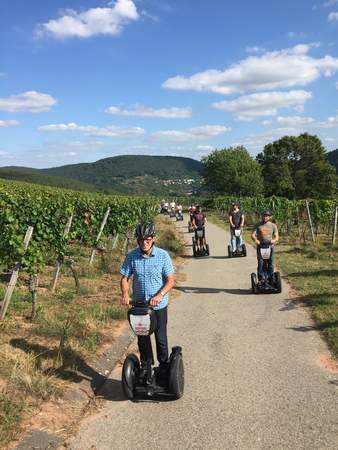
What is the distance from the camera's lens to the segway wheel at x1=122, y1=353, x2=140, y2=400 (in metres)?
4.74

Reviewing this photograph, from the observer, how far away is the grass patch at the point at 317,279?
724cm

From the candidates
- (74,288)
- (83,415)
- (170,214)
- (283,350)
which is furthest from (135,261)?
(170,214)

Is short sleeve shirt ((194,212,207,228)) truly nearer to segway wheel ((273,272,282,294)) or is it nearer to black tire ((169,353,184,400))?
segway wheel ((273,272,282,294))

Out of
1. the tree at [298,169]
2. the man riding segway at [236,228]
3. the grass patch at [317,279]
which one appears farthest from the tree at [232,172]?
the man riding segway at [236,228]

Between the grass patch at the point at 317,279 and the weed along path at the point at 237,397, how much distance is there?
26 cm

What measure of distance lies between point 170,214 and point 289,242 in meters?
28.3

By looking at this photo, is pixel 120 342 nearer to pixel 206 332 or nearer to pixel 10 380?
pixel 206 332

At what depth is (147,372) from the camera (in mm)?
4871

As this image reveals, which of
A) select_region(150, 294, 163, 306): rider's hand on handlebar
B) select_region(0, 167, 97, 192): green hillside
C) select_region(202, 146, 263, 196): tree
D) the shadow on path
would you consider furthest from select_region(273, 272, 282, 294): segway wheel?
select_region(0, 167, 97, 192): green hillside

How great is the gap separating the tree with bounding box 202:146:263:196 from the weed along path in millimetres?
68630

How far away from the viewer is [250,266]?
13.5m

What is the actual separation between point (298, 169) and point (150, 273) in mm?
69892

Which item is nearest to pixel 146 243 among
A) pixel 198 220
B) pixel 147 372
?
pixel 147 372

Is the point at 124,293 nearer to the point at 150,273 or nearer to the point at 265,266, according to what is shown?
the point at 150,273
